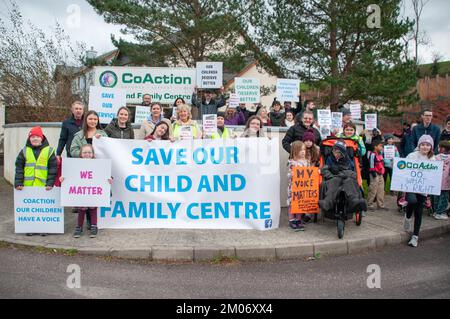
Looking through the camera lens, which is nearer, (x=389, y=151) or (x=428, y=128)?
(x=428, y=128)

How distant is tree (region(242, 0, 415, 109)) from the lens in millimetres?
16656

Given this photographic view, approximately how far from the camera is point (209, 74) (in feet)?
Answer: 38.8

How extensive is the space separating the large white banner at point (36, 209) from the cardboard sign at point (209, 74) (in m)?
5.89

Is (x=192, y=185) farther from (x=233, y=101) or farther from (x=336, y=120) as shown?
(x=233, y=101)

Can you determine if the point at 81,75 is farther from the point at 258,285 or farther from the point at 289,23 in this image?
the point at 258,285

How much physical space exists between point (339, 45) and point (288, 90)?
24.9ft

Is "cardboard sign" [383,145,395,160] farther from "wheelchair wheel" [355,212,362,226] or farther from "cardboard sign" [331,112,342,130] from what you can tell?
"wheelchair wheel" [355,212,362,226]

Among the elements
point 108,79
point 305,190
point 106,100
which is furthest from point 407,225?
point 108,79

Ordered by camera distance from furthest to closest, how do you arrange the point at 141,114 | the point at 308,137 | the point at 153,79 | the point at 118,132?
1. the point at 153,79
2. the point at 141,114
3. the point at 308,137
4. the point at 118,132

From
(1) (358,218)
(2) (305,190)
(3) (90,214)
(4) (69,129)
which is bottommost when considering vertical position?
(1) (358,218)

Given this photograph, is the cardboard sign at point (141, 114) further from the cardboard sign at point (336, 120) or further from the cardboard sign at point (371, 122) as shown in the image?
the cardboard sign at point (371, 122)

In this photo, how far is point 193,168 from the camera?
7.42 m
